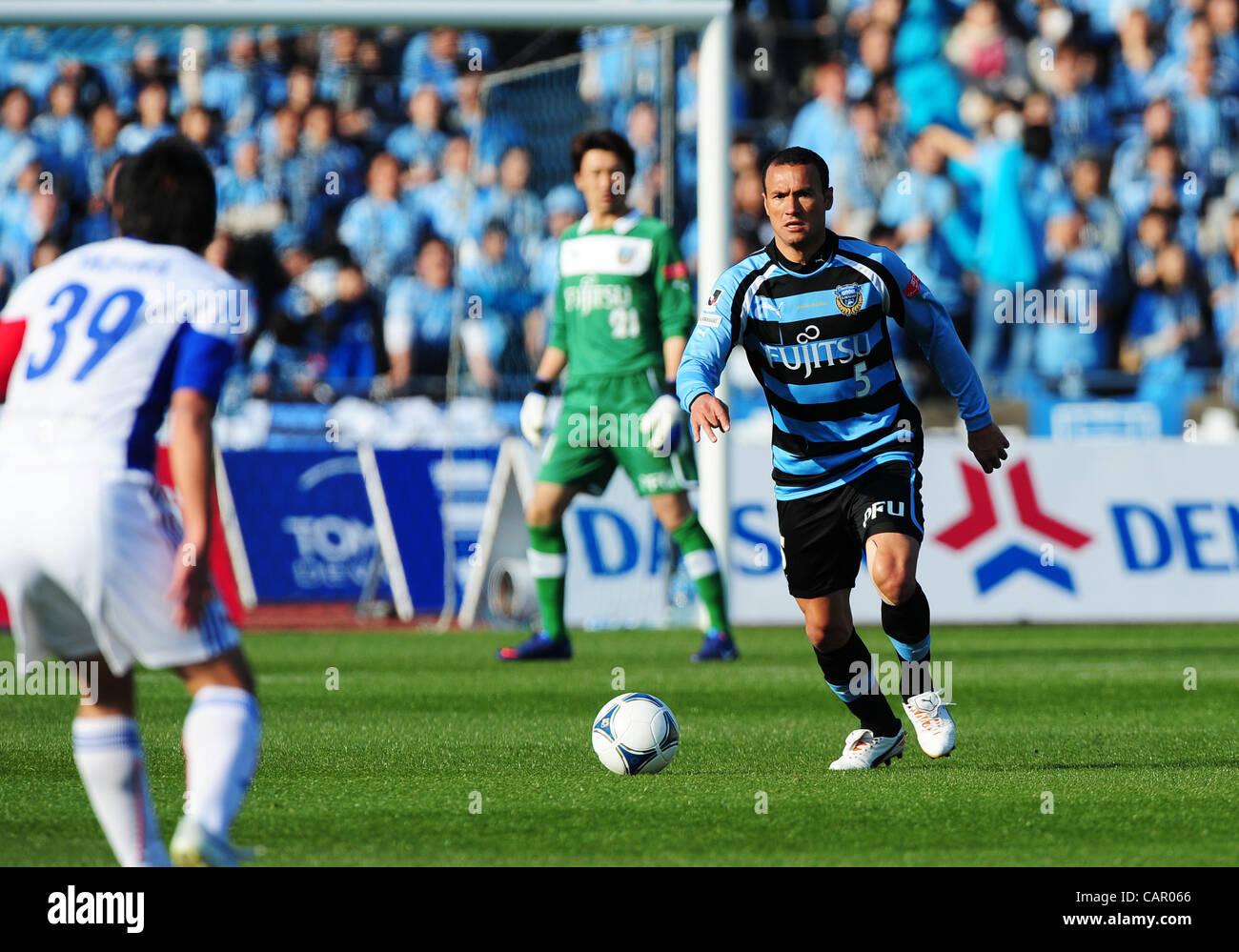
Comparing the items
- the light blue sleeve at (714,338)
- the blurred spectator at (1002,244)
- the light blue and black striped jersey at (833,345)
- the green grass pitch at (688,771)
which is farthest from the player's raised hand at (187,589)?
the blurred spectator at (1002,244)

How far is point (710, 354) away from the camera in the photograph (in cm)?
635

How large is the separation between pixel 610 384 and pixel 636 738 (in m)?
4.51

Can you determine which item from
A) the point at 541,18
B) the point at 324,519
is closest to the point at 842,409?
the point at 541,18

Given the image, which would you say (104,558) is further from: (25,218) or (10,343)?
(25,218)

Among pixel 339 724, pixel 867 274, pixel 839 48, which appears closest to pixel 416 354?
pixel 839 48

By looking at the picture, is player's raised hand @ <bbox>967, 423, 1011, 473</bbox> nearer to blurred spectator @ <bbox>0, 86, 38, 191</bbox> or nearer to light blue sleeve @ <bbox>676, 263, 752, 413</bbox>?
light blue sleeve @ <bbox>676, 263, 752, 413</bbox>

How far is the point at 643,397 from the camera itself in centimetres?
1065

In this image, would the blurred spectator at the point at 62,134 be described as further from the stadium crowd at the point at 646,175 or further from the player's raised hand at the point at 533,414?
the player's raised hand at the point at 533,414

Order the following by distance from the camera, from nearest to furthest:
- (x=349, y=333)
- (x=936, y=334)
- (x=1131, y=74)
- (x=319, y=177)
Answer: (x=936, y=334), (x=349, y=333), (x=319, y=177), (x=1131, y=74)

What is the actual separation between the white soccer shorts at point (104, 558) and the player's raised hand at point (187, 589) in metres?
0.02

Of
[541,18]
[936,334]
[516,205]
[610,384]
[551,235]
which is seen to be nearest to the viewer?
[936,334]

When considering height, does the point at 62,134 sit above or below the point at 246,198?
above
